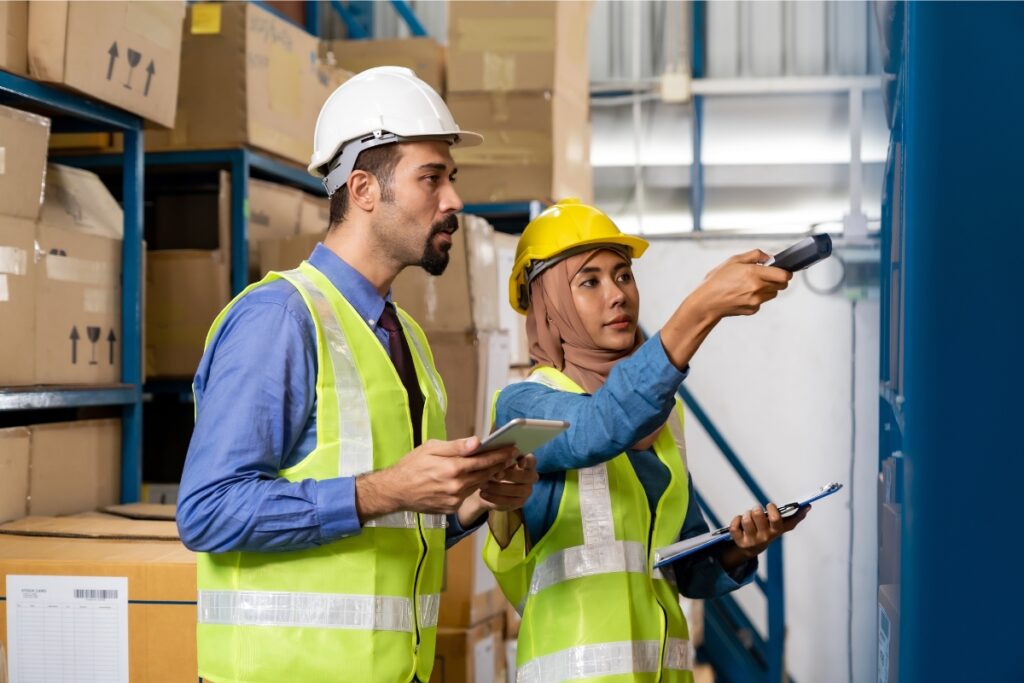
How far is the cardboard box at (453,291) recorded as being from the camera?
4039 mm

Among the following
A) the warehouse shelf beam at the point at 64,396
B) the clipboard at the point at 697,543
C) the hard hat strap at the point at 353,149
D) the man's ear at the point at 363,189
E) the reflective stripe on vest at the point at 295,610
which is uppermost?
the hard hat strap at the point at 353,149

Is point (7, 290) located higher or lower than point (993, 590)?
higher

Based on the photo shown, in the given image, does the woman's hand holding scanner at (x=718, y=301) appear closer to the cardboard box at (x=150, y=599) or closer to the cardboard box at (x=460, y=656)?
the cardboard box at (x=150, y=599)

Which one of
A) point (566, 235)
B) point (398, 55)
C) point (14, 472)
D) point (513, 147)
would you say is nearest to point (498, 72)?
point (513, 147)

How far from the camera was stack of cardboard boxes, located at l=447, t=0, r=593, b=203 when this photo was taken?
4973 mm

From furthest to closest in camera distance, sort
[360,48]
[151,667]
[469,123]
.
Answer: [360,48], [469,123], [151,667]

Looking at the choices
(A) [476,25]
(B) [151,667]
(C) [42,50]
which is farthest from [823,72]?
(B) [151,667]

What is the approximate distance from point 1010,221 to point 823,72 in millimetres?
7356

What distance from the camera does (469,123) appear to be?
506 centimetres

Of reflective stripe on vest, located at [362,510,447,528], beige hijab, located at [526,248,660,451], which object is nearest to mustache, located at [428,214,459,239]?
beige hijab, located at [526,248,660,451]

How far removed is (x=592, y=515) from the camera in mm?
2061

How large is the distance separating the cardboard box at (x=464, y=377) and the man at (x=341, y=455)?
1.90 m

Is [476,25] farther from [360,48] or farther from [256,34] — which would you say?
[256,34]

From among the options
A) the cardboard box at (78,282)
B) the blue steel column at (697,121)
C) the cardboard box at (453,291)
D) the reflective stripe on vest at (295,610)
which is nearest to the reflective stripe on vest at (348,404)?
the reflective stripe on vest at (295,610)
